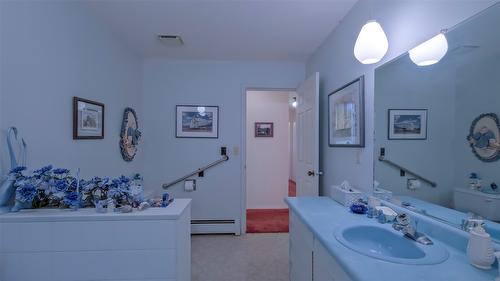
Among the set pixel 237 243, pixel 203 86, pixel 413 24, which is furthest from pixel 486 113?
pixel 203 86

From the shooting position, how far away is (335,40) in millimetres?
2371

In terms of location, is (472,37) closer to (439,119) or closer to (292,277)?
(439,119)

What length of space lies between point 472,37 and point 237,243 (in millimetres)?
2862

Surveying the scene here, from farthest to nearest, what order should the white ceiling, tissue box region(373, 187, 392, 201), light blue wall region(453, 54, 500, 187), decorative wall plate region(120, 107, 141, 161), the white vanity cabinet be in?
decorative wall plate region(120, 107, 141, 161) < the white ceiling < tissue box region(373, 187, 392, 201) < the white vanity cabinet < light blue wall region(453, 54, 500, 187)

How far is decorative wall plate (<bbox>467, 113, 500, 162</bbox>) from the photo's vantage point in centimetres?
92

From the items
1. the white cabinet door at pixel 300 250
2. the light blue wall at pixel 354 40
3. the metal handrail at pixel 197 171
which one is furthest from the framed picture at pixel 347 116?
the metal handrail at pixel 197 171

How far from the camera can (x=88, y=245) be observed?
1.24 meters

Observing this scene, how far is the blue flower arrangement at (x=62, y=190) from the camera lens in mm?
1259

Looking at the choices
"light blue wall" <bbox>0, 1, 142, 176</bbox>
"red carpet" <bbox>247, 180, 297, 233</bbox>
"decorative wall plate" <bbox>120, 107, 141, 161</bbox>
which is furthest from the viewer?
"red carpet" <bbox>247, 180, 297, 233</bbox>

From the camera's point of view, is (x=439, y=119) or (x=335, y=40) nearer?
(x=439, y=119)

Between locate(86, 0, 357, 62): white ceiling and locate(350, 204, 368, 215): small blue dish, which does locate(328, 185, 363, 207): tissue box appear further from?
locate(86, 0, 357, 62): white ceiling

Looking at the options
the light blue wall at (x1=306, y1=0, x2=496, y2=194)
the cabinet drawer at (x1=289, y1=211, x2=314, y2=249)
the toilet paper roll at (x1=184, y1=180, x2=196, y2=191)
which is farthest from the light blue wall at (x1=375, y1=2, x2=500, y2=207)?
the toilet paper roll at (x1=184, y1=180, x2=196, y2=191)

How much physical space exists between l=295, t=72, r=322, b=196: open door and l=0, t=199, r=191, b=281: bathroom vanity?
5.52 ft

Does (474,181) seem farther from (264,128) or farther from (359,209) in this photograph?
(264,128)
